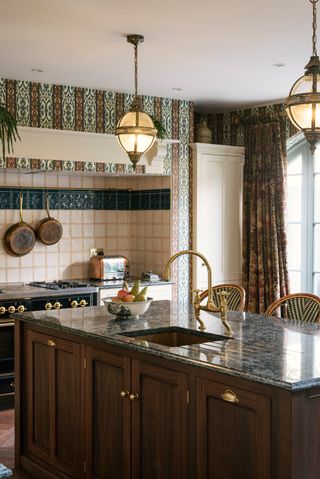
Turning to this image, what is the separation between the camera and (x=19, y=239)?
19.6 ft

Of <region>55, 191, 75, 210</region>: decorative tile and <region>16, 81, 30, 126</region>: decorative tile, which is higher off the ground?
<region>16, 81, 30, 126</region>: decorative tile

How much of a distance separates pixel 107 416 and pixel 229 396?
36.2 inches

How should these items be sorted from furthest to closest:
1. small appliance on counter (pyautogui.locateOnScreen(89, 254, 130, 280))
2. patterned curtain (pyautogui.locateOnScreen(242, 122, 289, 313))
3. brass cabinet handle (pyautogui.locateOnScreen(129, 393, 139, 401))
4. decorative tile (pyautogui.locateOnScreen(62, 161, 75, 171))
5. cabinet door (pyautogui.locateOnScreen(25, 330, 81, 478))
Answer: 1. patterned curtain (pyautogui.locateOnScreen(242, 122, 289, 313))
2. small appliance on counter (pyautogui.locateOnScreen(89, 254, 130, 280))
3. decorative tile (pyautogui.locateOnScreen(62, 161, 75, 171))
4. cabinet door (pyautogui.locateOnScreen(25, 330, 81, 478))
5. brass cabinet handle (pyautogui.locateOnScreen(129, 393, 139, 401))

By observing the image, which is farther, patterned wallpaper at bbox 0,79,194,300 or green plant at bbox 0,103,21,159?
patterned wallpaper at bbox 0,79,194,300

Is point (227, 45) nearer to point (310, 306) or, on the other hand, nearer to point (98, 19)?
point (98, 19)

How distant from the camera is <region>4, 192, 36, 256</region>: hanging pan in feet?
19.5

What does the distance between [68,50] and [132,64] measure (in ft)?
1.91

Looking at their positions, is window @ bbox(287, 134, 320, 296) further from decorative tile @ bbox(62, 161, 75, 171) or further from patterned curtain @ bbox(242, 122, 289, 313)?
decorative tile @ bbox(62, 161, 75, 171)

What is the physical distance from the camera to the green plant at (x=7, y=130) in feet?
17.1

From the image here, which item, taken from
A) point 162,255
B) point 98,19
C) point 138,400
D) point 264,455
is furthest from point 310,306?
point 162,255

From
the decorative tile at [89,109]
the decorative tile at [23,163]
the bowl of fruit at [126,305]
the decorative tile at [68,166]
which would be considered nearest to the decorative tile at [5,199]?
the decorative tile at [23,163]

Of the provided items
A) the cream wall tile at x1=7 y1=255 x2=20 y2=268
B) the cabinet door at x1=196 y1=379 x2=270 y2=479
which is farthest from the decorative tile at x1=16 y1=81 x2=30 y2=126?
the cabinet door at x1=196 y1=379 x2=270 y2=479

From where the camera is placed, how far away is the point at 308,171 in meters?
6.61

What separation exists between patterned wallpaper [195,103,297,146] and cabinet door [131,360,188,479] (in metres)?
4.01
